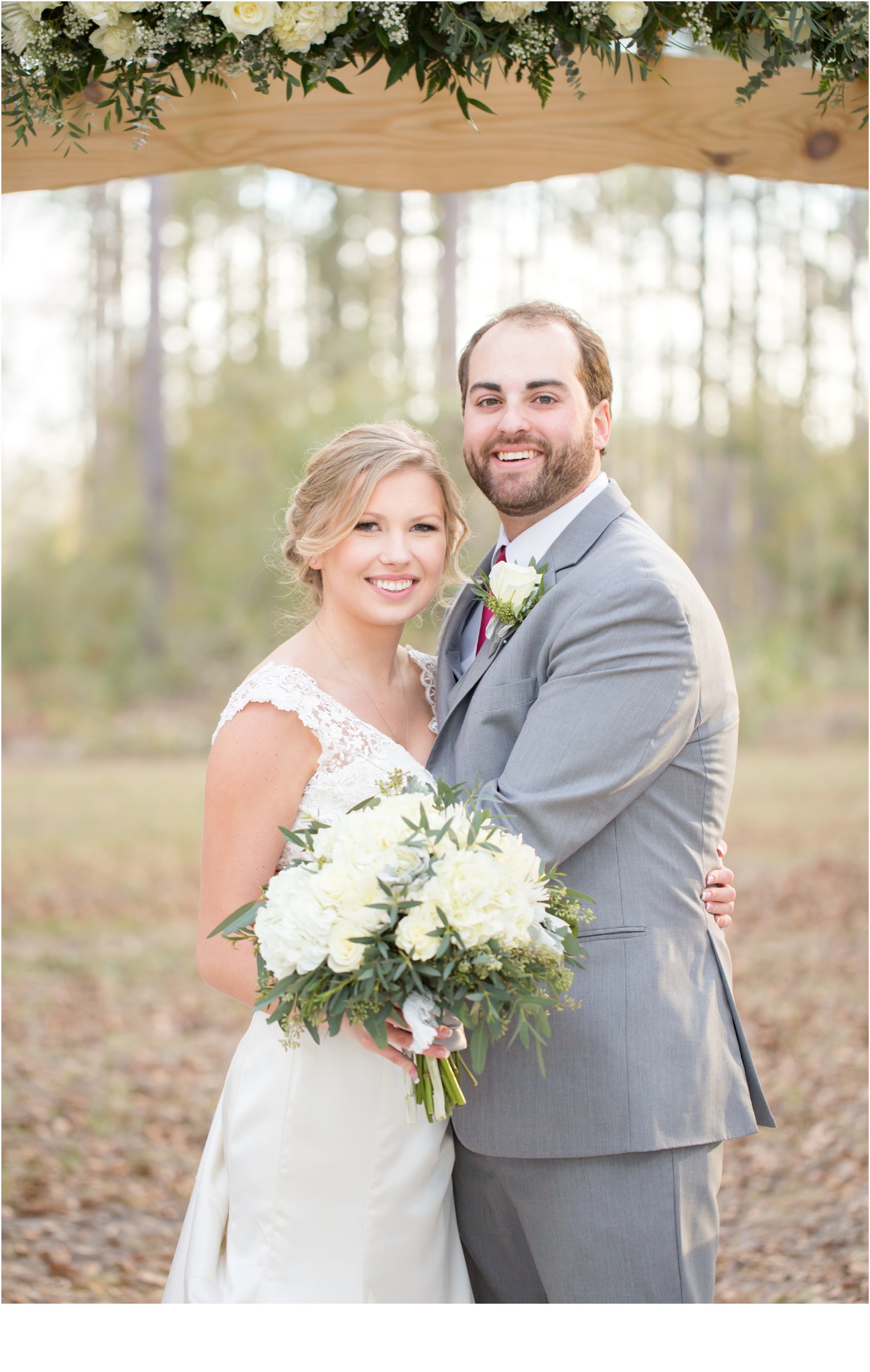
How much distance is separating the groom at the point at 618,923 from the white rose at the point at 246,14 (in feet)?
4.20

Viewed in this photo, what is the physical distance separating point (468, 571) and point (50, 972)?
17.2 ft

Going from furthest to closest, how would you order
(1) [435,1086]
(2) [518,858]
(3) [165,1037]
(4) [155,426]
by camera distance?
(4) [155,426] → (3) [165,1037] → (1) [435,1086] → (2) [518,858]

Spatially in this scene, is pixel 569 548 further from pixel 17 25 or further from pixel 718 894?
pixel 17 25

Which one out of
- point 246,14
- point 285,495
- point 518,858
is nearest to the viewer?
point 518,858

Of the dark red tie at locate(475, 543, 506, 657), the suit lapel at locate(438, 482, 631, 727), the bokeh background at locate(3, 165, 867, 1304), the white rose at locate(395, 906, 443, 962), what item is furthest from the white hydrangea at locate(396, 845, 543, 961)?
the bokeh background at locate(3, 165, 867, 1304)

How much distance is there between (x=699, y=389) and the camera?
1947 cm

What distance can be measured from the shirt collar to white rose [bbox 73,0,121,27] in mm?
1467

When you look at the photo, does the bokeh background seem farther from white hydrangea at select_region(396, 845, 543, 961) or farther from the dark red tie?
white hydrangea at select_region(396, 845, 543, 961)

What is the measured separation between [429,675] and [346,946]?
1.39m

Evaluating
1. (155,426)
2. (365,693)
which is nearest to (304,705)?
(365,693)

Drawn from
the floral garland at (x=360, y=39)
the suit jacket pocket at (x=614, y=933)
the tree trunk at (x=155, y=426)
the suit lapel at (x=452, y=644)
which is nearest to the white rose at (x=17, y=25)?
the floral garland at (x=360, y=39)

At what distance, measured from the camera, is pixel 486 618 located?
291cm
